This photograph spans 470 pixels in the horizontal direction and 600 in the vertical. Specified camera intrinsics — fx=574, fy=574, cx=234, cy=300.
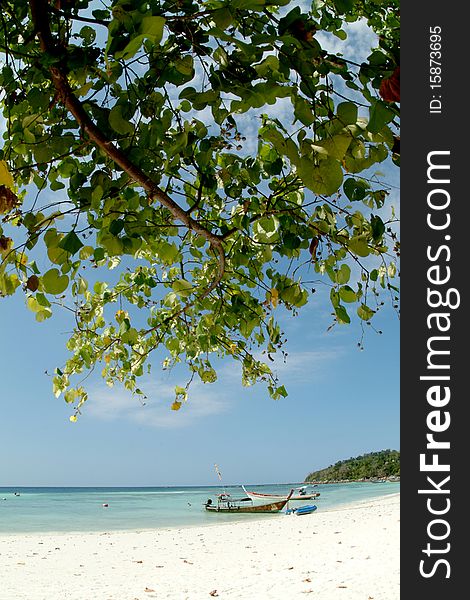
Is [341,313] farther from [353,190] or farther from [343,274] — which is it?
[353,190]

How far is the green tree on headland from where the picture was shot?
53.8m

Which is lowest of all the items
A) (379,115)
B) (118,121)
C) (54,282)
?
(54,282)

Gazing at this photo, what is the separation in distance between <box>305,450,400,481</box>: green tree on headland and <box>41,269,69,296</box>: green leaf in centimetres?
5417

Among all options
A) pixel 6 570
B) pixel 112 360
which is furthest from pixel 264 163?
pixel 6 570

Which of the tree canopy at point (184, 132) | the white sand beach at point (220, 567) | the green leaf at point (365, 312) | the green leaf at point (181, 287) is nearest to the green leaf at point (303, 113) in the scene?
the tree canopy at point (184, 132)

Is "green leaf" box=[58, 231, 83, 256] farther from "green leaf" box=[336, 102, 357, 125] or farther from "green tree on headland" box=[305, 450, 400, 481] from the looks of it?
"green tree on headland" box=[305, 450, 400, 481]

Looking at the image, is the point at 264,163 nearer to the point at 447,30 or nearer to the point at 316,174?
the point at 447,30

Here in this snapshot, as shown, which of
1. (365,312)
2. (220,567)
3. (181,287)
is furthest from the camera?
(220,567)

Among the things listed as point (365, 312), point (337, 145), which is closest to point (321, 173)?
point (337, 145)

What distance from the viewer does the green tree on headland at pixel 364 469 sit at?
176 feet

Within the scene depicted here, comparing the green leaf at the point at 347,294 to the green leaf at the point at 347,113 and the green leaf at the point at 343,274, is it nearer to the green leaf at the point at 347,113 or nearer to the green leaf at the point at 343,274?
the green leaf at the point at 343,274

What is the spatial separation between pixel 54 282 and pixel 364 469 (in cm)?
6045

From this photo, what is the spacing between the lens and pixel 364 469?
190 ft

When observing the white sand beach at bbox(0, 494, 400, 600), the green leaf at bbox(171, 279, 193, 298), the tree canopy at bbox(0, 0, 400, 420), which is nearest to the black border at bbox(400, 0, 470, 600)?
the tree canopy at bbox(0, 0, 400, 420)
